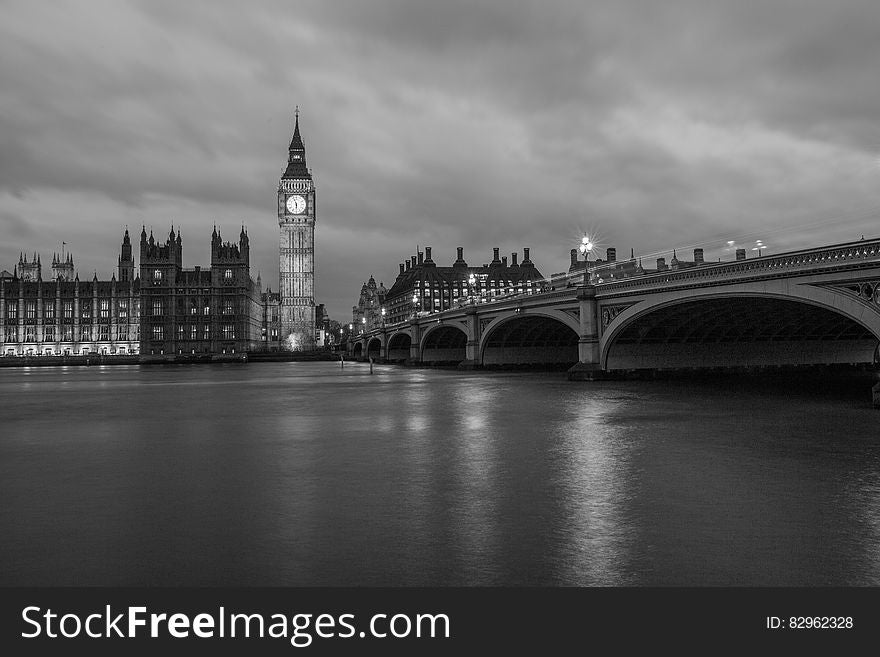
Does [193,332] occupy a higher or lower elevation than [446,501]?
higher

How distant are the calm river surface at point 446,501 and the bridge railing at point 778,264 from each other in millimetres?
7278

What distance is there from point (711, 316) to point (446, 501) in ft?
127

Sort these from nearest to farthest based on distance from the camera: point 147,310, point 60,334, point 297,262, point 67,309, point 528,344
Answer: point 528,344, point 147,310, point 60,334, point 67,309, point 297,262

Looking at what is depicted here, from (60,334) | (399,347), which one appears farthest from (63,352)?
(399,347)

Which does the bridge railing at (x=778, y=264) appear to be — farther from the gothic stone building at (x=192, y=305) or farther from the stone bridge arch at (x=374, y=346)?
the gothic stone building at (x=192, y=305)

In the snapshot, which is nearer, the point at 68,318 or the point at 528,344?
the point at 528,344

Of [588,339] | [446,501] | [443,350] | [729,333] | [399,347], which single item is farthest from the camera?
[399,347]

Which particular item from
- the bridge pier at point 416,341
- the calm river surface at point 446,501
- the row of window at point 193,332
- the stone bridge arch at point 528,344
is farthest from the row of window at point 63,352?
the calm river surface at point 446,501

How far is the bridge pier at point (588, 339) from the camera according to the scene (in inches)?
1843

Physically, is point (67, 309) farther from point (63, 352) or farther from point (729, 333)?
point (729, 333)

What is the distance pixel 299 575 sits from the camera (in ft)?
24.5

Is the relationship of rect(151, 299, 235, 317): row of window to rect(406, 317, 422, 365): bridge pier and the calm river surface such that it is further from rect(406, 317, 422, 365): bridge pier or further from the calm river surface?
the calm river surface

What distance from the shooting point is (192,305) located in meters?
148

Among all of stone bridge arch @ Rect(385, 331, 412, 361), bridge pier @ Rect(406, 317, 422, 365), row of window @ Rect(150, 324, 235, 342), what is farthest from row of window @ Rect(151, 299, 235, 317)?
bridge pier @ Rect(406, 317, 422, 365)
